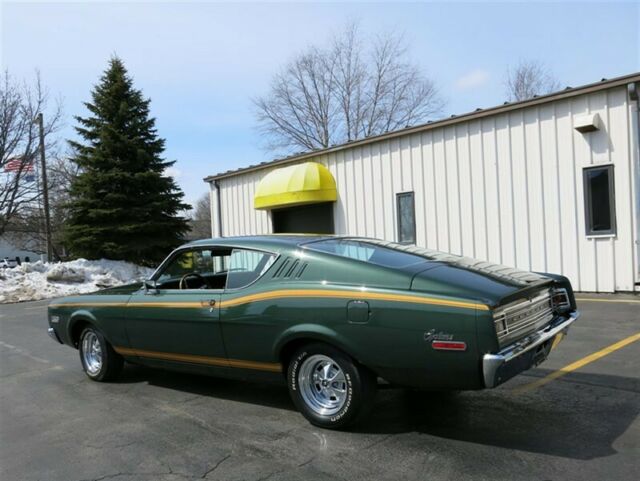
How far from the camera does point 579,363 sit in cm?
534

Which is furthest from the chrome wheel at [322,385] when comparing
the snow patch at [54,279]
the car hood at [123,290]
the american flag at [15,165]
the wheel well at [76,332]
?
the american flag at [15,165]

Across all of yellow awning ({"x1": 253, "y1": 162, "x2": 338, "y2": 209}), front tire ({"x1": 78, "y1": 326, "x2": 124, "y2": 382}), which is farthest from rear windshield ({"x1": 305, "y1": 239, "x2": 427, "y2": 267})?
yellow awning ({"x1": 253, "y1": 162, "x2": 338, "y2": 209})

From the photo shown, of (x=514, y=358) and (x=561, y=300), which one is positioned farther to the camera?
(x=561, y=300)

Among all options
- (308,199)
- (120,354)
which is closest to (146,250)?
(308,199)

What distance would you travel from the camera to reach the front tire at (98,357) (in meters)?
5.50

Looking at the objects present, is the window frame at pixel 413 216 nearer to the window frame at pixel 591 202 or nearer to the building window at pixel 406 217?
the building window at pixel 406 217

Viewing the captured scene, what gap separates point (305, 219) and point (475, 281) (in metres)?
12.2

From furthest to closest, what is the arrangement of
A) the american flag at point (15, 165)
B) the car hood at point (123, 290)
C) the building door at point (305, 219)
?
the american flag at point (15, 165) → the building door at point (305, 219) → the car hood at point (123, 290)

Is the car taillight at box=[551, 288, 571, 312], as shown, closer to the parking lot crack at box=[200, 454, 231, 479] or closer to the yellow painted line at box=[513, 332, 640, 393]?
the yellow painted line at box=[513, 332, 640, 393]

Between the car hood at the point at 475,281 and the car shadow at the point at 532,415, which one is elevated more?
the car hood at the point at 475,281

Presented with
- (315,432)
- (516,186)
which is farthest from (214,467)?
(516,186)

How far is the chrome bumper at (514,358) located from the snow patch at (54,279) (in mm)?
15723

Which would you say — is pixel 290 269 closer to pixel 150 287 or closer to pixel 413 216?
pixel 150 287

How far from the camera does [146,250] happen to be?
2506cm
